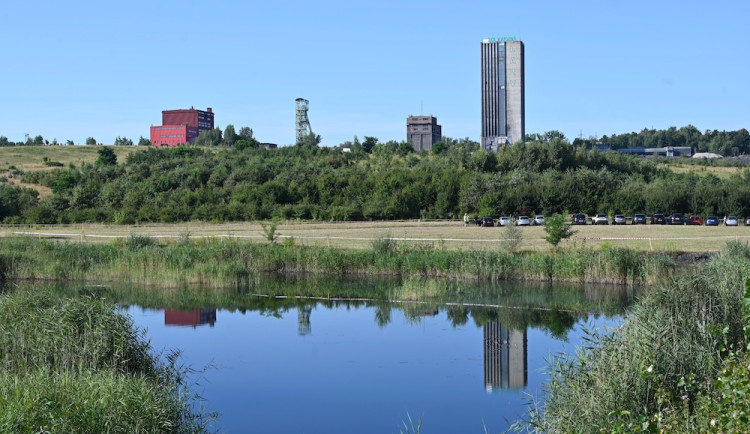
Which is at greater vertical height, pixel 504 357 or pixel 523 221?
pixel 523 221

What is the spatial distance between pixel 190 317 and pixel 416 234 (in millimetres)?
23860

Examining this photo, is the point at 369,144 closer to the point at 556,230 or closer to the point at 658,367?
the point at 556,230

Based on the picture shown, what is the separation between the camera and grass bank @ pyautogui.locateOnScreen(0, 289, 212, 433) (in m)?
11.8

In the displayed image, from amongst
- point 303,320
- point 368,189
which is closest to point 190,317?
point 303,320

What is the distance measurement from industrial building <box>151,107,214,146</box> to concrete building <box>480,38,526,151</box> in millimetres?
57632

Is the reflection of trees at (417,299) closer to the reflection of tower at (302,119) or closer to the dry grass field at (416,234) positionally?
the dry grass field at (416,234)

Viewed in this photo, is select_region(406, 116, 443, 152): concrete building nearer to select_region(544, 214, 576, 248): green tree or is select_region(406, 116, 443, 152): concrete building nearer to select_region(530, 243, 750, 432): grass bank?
select_region(544, 214, 576, 248): green tree

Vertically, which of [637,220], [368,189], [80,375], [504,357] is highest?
[368,189]

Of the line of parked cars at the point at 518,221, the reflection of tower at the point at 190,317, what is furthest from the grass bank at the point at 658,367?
the line of parked cars at the point at 518,221

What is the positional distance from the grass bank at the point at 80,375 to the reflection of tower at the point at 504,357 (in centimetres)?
700

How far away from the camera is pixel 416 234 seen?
167 ft

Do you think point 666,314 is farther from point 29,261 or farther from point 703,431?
point 29,261

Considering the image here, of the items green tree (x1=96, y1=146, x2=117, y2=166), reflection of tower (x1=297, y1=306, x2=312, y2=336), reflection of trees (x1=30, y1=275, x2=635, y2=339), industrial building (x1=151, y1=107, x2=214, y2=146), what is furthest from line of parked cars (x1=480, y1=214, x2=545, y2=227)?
industrial building (x1=151, y1=107, x2=214, y2=146)

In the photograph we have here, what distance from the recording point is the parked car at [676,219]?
63125 mm
